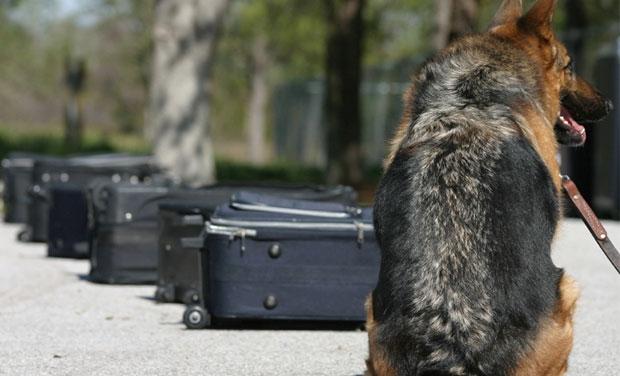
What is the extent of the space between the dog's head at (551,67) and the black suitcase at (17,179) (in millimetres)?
11002

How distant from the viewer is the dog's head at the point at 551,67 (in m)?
5.86

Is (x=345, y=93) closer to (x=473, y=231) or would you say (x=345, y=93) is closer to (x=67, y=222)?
(x=67, y=222)

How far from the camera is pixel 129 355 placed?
27.1ft

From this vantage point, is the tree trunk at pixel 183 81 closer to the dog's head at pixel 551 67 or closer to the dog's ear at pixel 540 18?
the dog's head at pixel 551 67

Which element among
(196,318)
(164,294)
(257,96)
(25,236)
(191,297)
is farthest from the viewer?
(257,96)

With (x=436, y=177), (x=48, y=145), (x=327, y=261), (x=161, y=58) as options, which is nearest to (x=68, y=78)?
(x=48, y=145)

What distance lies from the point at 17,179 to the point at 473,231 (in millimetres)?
12642

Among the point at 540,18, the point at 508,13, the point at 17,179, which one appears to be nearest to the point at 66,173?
the point at 17,179

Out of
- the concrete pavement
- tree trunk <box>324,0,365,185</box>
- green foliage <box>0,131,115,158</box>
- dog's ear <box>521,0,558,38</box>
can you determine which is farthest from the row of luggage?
green foliage <box>0,131,115,158</box>

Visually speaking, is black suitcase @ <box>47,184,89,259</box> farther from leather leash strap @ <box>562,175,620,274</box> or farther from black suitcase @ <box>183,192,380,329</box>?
leather leash strap @ <box>562,175,620,274</box>

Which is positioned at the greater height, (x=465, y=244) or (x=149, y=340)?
(x=465, y=244)

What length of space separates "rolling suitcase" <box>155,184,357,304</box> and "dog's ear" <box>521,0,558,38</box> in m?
4.37

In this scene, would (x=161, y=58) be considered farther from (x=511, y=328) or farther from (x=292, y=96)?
(x=292, y=96)

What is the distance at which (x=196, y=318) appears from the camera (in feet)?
30.3
